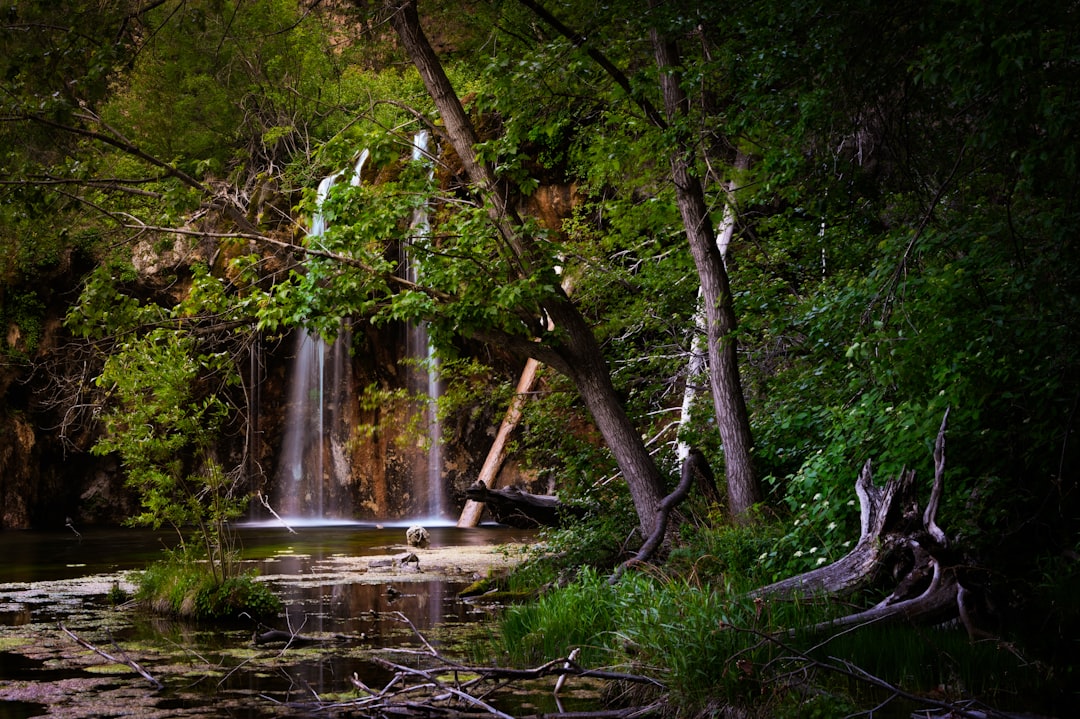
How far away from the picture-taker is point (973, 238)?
20.1 ft

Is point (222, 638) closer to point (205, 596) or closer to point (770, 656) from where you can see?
point (205, 596)

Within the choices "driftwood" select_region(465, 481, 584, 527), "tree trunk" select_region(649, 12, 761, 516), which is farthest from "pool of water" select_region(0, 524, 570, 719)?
"tree trunk" select_region(649, 12, 761, 516)

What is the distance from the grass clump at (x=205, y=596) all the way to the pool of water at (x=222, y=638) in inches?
9.5

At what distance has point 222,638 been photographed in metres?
7.72

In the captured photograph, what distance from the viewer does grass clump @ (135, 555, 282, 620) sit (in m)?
8.89

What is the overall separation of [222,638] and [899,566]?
17.0 feet

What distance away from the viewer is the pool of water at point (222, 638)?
5.57 m

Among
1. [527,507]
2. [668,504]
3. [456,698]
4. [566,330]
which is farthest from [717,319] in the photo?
[456,698]

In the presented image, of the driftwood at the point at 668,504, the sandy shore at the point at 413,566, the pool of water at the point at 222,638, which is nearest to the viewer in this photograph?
the pool of water at the point at 222,638

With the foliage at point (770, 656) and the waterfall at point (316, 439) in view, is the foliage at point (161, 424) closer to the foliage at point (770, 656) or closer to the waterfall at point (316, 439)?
the foliage at point (770, 656)

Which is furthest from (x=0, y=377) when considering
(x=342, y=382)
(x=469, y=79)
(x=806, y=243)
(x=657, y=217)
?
(x=806, y=243)

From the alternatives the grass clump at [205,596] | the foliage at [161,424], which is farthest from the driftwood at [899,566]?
the foliage at [161,424]

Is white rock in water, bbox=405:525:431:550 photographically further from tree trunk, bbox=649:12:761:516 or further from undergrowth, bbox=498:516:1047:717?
undergrowth, bbox=498:516:1047:717

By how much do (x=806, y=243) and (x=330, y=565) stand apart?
747cm
